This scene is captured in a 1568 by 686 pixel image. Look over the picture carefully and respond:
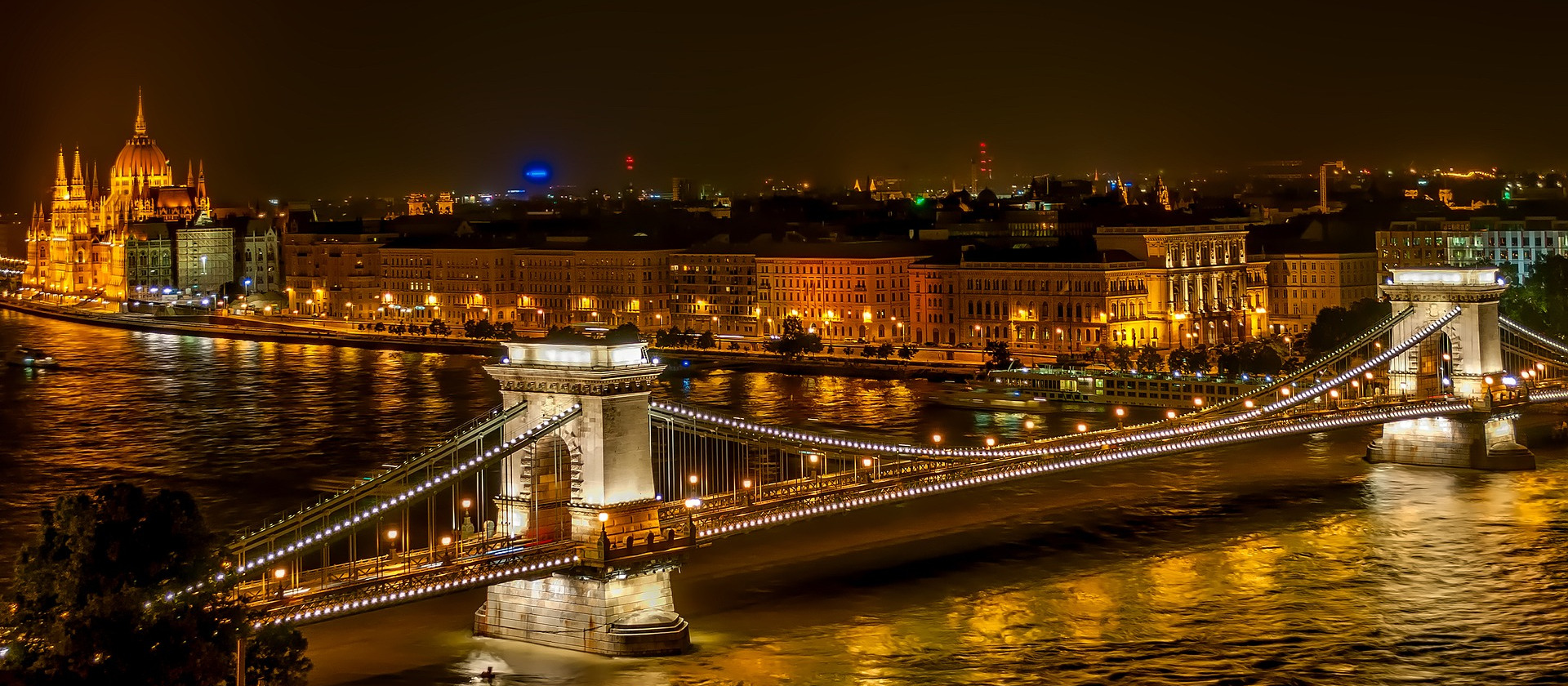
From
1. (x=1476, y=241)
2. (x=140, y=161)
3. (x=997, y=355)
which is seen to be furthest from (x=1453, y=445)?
(x=140, y=161)

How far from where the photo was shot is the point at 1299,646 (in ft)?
72.7

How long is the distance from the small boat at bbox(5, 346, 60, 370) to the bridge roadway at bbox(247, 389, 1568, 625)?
123ft

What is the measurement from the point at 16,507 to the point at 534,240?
49.9 metres

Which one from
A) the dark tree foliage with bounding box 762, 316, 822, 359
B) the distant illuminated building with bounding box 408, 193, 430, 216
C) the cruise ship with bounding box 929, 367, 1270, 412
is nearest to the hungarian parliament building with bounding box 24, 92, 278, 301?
the distant illuminated building with bounding box 408, 193, 430, 216

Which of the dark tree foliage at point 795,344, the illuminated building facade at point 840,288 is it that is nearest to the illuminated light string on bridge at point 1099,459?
the dark tree foliage at point 795,344

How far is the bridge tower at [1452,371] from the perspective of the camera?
114 feet

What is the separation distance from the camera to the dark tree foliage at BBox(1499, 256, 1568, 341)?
1898 inches

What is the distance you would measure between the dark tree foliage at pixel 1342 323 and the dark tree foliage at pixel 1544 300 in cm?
279

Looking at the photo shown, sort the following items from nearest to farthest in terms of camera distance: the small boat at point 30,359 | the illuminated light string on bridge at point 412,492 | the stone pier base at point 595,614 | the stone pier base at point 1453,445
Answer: the illuminated light string on bridge at point 412,492 < the stone pier base at point 595,614 < the stone pier base at point 1453,445 < the small boat at point 30,359

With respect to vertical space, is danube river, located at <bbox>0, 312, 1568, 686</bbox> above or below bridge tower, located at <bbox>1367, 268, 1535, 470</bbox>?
below

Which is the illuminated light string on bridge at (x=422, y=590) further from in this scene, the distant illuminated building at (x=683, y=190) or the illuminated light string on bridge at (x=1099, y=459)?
the distant illuminated building at (x=683, y=190)

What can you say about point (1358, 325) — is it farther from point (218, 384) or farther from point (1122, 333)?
point (218, 384)

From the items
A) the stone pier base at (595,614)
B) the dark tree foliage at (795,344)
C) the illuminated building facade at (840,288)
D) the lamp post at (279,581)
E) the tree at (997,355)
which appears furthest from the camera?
the illuminated building facade at (840,288)

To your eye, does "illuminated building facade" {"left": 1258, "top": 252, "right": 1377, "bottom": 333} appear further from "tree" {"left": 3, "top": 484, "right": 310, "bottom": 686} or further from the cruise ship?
"tree" {"left": 3, "top": 484, "right": 310, "bottom": 686}
